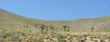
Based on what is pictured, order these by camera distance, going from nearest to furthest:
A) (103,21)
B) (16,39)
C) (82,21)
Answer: (16,39)
(103,21)
(82,21)

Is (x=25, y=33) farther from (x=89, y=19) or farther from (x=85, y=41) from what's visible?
(x=89, y=19)

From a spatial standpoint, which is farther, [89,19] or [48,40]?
[89,19]

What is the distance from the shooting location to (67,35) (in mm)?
29141

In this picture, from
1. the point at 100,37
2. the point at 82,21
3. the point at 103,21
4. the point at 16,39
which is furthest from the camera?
the point at 82,21

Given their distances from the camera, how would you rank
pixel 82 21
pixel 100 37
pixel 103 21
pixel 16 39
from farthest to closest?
pixel 82 21 < pixel 103 21 < pixel 100 37 < pixel 16 39

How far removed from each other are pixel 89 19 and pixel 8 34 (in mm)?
27931

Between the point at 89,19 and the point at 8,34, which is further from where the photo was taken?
the point at 89,19

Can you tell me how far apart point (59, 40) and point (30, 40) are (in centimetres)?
253

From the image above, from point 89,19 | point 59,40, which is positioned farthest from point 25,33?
point 89,19

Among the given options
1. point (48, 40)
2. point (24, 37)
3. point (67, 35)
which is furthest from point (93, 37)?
point (24, 37)

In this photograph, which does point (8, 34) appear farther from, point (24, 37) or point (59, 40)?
point (59, 40)

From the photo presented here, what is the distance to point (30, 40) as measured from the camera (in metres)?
27.5

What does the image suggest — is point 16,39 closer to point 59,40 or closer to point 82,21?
point 59,40

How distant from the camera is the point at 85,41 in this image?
2889 centimetres
